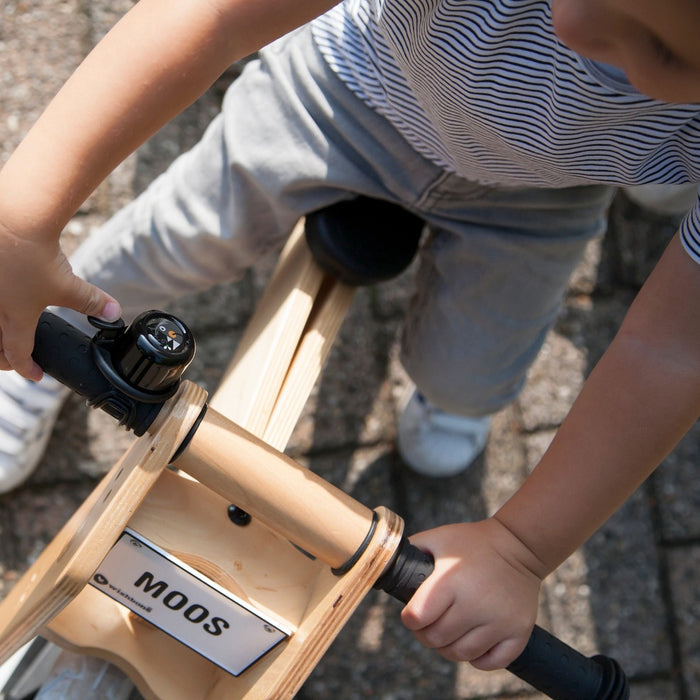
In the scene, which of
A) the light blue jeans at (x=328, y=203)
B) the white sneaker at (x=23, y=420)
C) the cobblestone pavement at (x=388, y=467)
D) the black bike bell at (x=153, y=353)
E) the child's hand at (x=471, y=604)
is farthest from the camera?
the cobblestone pavement at (x=388, y=467)

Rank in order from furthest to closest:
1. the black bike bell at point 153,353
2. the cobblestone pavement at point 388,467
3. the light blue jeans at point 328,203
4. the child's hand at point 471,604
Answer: the cobblestone pavement at point 388,467 < the light blue jeans at point 328,203 < the child's hand at point 471,604 < the black bike bell at point 153,353

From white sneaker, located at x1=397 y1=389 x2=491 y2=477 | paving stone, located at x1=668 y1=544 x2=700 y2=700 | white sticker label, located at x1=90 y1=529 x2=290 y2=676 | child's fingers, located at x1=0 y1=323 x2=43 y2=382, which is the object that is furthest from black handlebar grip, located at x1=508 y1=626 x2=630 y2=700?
paving stone, located at x1=668 y1=544 x2=700 y2=700

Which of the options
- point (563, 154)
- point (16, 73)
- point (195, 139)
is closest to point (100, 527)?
point (563, 154)

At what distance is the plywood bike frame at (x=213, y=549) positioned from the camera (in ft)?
2.14

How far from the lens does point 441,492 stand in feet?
5.27

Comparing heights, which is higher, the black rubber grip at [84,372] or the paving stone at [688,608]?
the black rubber grip at [84,372]

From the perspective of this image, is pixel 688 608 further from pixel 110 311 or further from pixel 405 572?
pixel 110 311

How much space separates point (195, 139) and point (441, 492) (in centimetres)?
85

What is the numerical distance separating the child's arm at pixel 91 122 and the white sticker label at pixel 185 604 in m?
0.21

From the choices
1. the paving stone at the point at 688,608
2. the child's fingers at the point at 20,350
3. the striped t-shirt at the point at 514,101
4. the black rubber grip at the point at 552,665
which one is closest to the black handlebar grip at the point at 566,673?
the black rubber grip at the point at 552,665

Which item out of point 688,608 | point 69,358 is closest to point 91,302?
point 69,358

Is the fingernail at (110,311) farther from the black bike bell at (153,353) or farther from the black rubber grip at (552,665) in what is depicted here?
the black rubber grip at (552,665)

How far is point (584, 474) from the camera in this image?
32.4 inches

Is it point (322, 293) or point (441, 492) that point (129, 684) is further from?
point (441, 492)
